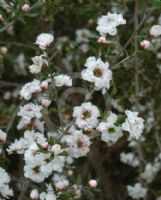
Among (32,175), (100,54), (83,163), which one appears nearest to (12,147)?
(32,175)

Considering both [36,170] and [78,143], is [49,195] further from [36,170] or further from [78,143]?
[78,143]

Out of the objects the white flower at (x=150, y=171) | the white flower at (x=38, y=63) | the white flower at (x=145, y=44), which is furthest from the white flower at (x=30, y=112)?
the white flower at (x=150, y=171)

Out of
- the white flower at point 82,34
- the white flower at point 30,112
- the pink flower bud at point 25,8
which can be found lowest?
the white flower at point 30,112

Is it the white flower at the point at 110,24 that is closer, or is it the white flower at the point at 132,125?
the white flower at the point at 132,125

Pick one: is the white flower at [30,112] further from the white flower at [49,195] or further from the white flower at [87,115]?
the white flower at [49,195]

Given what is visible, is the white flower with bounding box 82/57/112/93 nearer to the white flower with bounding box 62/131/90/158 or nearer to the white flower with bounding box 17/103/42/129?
the white flower with bounding box 62/131/90/158

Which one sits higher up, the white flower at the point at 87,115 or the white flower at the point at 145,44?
the white flower at the point at 145,44
